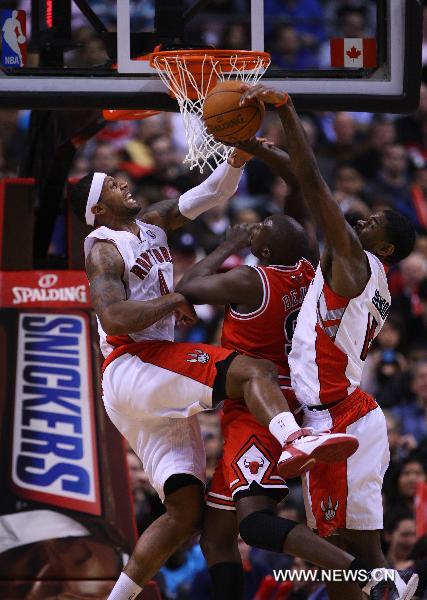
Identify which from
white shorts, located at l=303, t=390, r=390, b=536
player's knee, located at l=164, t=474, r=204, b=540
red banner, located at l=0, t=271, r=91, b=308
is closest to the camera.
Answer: white shorts, located at l=303, t=390, r=390, b=536

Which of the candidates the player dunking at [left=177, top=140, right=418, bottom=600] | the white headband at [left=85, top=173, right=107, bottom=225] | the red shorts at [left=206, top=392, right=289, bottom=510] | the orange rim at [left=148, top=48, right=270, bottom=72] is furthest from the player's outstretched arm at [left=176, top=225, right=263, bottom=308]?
the orange rim at [left=148, top=48, right=270, bottom=72]

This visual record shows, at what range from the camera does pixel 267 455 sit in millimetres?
6605

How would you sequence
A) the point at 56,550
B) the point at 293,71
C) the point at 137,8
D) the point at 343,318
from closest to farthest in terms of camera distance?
the point at 343,318 < the point at 293,71 < the point at 56,550 < the point at 137,8

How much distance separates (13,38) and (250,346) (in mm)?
2241

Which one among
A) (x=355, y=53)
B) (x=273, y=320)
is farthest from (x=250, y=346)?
(x=355, y=53)

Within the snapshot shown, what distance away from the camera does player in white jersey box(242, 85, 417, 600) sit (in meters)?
6.53

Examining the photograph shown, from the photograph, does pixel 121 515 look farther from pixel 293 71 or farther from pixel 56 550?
pixel 293 71

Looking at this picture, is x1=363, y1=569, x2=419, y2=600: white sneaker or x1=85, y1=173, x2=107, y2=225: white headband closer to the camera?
x1=363, y1=569, x2=419, y2=600: white sneaker

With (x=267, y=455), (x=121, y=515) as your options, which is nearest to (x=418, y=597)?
(x=121, y=515)

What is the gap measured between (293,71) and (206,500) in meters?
2.40

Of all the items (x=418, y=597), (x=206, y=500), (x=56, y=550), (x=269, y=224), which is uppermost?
(x=269, y=224)

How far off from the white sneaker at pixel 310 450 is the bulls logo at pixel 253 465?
42 centimetres

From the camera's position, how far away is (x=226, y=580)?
6.71m

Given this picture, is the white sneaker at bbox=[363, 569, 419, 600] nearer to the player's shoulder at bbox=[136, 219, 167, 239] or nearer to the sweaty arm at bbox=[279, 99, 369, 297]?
the sweaty arm at bbox=[279, 99, 369, 297]
